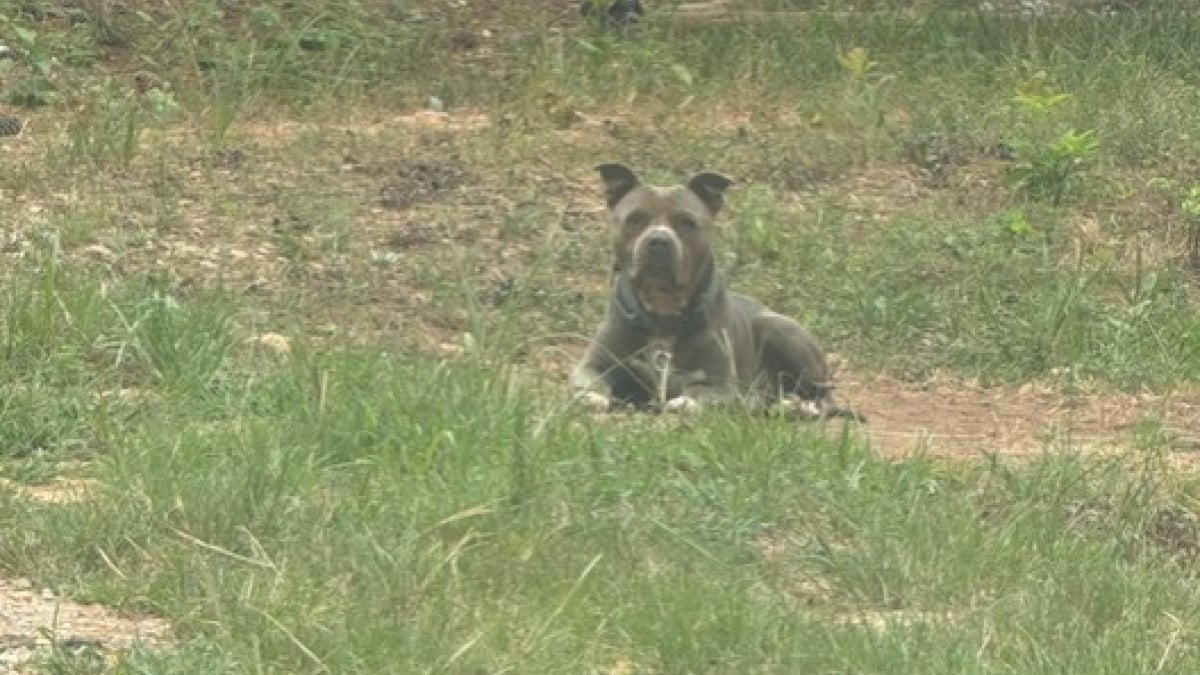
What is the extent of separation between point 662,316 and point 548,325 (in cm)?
108

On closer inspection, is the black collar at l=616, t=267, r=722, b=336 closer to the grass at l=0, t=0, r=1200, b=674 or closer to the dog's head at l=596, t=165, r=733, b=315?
the dog's head at l=596, t=165, r=733, b=315

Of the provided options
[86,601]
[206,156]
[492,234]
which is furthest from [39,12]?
[86,601]

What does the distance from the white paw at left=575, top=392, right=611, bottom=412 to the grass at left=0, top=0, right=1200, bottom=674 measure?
0.12m

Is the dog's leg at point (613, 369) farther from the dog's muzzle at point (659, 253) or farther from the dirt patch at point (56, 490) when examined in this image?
the dirt patch at point (56, 490)

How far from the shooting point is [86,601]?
5.79 meters

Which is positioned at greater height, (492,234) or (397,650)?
(397,650)

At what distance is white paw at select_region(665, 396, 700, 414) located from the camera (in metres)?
7.82

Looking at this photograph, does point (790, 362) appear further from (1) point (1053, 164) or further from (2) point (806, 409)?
(1) point (1053, 164)

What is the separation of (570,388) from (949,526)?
1835 millimetres

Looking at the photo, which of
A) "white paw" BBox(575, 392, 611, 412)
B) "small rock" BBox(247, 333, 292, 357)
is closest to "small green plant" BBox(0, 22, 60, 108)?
"small rock" BBox(247, 333, 292, 357)

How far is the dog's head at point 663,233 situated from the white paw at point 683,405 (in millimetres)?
459

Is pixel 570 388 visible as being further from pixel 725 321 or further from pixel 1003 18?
pixel 1003 18

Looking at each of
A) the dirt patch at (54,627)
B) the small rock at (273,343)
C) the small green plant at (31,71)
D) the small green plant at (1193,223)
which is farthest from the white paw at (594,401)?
the small green plant at (31,71)

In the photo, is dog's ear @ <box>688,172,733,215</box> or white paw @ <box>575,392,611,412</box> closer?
white paw @ <box>575,392,611,412</box>
